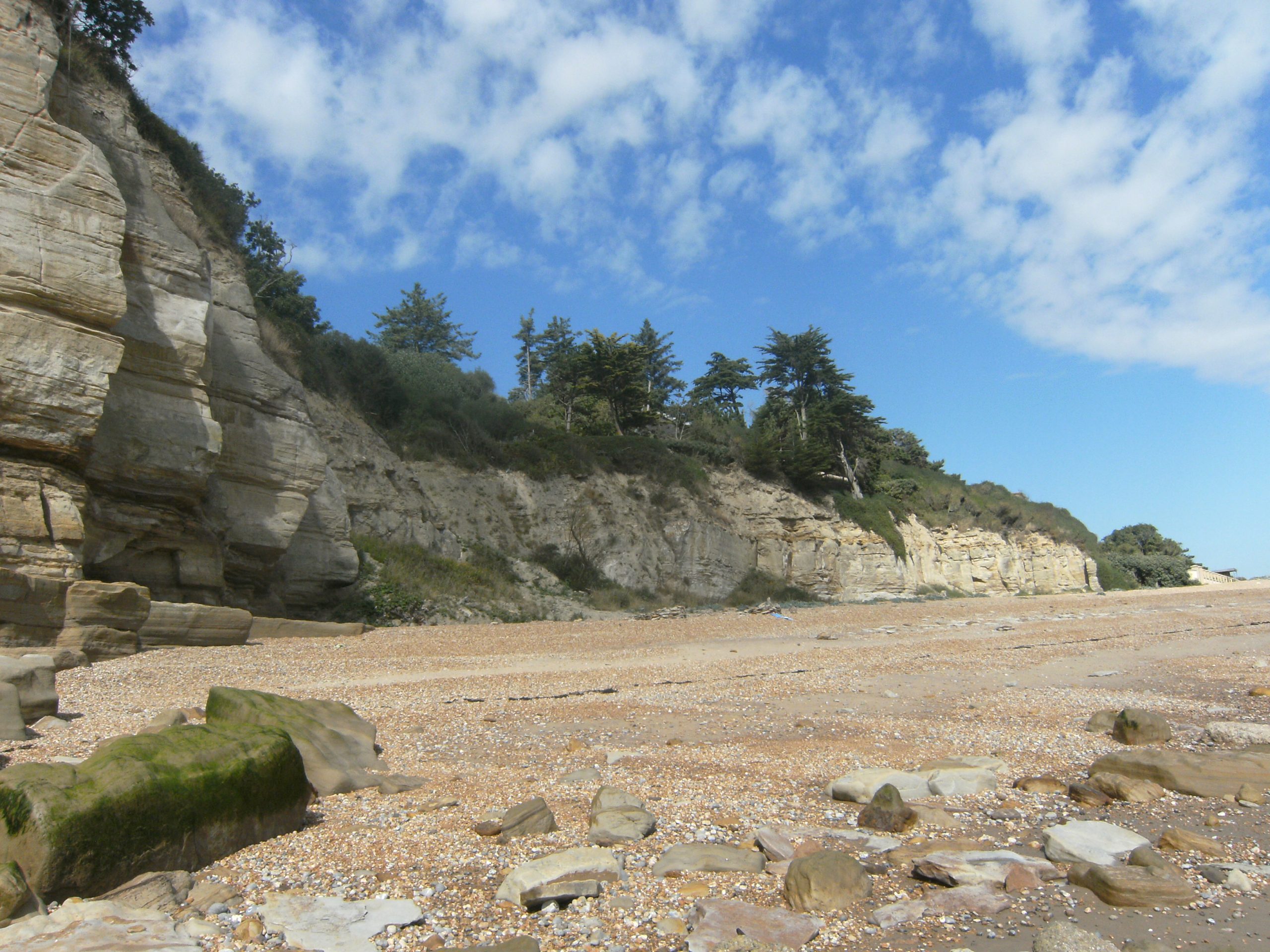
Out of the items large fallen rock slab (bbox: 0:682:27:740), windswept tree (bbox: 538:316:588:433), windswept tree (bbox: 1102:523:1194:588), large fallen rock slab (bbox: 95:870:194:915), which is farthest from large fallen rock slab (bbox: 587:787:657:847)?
windswept tree (bbox: 1102:523:1194:588)

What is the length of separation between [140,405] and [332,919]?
11237 mm

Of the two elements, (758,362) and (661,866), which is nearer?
(661,866)

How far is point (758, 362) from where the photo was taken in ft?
154

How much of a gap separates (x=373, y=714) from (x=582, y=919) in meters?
4.36

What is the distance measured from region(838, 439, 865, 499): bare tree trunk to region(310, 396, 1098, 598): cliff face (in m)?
2.70

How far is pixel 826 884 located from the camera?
3.13 meters

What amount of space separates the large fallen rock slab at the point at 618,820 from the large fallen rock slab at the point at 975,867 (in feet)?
4.09

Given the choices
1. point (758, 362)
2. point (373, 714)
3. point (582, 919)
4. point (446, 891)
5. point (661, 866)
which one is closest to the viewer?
point (582, 919)

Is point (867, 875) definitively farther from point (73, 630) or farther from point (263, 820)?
point (73, 630)

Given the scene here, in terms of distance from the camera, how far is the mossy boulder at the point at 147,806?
2.84 metres

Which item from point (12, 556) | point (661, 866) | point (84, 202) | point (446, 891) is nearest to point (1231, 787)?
point (661, 866)

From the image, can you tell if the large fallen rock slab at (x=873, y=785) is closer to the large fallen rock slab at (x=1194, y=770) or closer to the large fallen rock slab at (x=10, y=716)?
the large fallen rock slab at (x=1194, y=770)

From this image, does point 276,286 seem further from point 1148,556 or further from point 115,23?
point 1148,556

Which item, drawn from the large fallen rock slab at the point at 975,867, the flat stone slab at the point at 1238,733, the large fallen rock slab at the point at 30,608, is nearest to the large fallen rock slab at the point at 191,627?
the large fallen rock slab at the point at 30,608
